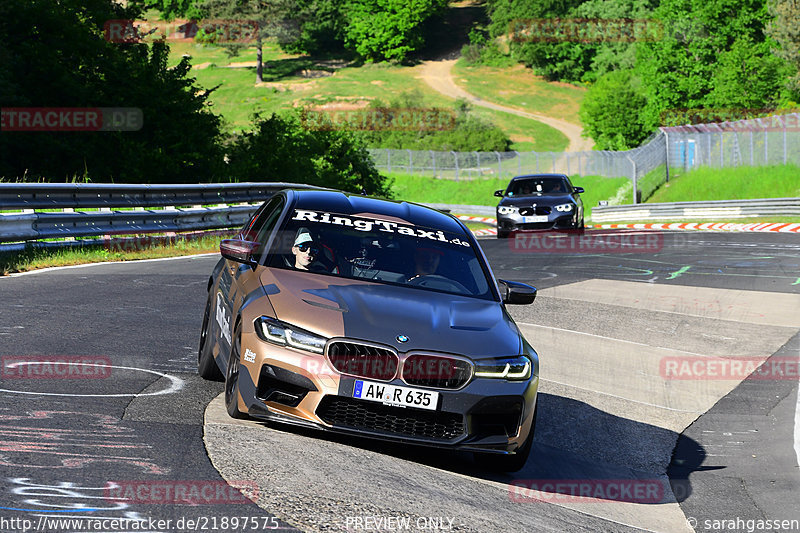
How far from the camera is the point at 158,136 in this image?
31672 mm

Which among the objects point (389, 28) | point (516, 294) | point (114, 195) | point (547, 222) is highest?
point (389, 28)

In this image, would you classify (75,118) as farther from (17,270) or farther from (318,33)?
(318,33)

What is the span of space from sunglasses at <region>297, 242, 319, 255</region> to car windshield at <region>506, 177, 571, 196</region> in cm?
1890

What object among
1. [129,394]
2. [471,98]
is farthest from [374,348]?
[471,98]

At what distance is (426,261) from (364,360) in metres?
1.52

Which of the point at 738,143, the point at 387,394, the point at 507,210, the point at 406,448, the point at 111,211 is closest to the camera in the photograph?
the point at 387,394

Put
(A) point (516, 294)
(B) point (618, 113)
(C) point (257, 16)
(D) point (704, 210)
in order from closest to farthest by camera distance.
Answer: (A) point (516, 294), (D) point (704, 210), (B) point (618, 113), (C) point (257, 16)

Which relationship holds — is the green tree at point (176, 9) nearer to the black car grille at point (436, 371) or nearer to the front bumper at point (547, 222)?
the front bumper at point (547, 222)

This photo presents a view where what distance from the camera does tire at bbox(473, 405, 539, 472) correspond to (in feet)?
20.9

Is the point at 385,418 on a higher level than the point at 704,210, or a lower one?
higher

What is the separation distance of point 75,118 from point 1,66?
2411 millimetres

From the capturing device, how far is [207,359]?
775 cm

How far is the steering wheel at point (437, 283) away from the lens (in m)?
7.05

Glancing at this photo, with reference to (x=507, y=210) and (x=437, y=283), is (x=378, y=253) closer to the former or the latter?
(x=437, y=283)
